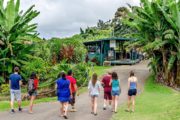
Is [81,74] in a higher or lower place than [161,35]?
lower

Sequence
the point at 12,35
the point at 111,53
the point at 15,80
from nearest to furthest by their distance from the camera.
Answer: the point at 15,80, the point at 12,35, the point at 111,53

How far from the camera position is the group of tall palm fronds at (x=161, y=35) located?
3141 cm

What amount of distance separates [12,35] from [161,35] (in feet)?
36.3

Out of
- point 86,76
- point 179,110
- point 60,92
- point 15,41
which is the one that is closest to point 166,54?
point 86,76

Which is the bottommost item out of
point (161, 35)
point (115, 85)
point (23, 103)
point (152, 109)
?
point (152, 109)

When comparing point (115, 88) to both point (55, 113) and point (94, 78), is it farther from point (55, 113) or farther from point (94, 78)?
point (55, 113)

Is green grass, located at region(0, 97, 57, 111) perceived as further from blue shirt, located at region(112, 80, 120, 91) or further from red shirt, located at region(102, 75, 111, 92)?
blue shirt, located at region(112, 80, 120, 91)

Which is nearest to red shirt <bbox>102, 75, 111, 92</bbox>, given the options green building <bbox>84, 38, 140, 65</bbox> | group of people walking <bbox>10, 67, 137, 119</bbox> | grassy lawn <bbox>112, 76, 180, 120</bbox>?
group of people walking <bbox>10, 67, 137, 119</bbox>

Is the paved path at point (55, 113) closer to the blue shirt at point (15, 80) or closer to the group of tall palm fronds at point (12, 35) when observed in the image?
the blue shirt at point (15, 80)

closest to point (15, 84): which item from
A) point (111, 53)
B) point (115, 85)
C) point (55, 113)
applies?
point (55, 113)

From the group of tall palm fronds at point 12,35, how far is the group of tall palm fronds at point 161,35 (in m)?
8.65

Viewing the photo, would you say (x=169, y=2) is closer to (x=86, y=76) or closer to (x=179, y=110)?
(x=86, y=76)

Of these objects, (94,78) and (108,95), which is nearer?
(94,78)

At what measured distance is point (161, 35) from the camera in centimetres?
3269
